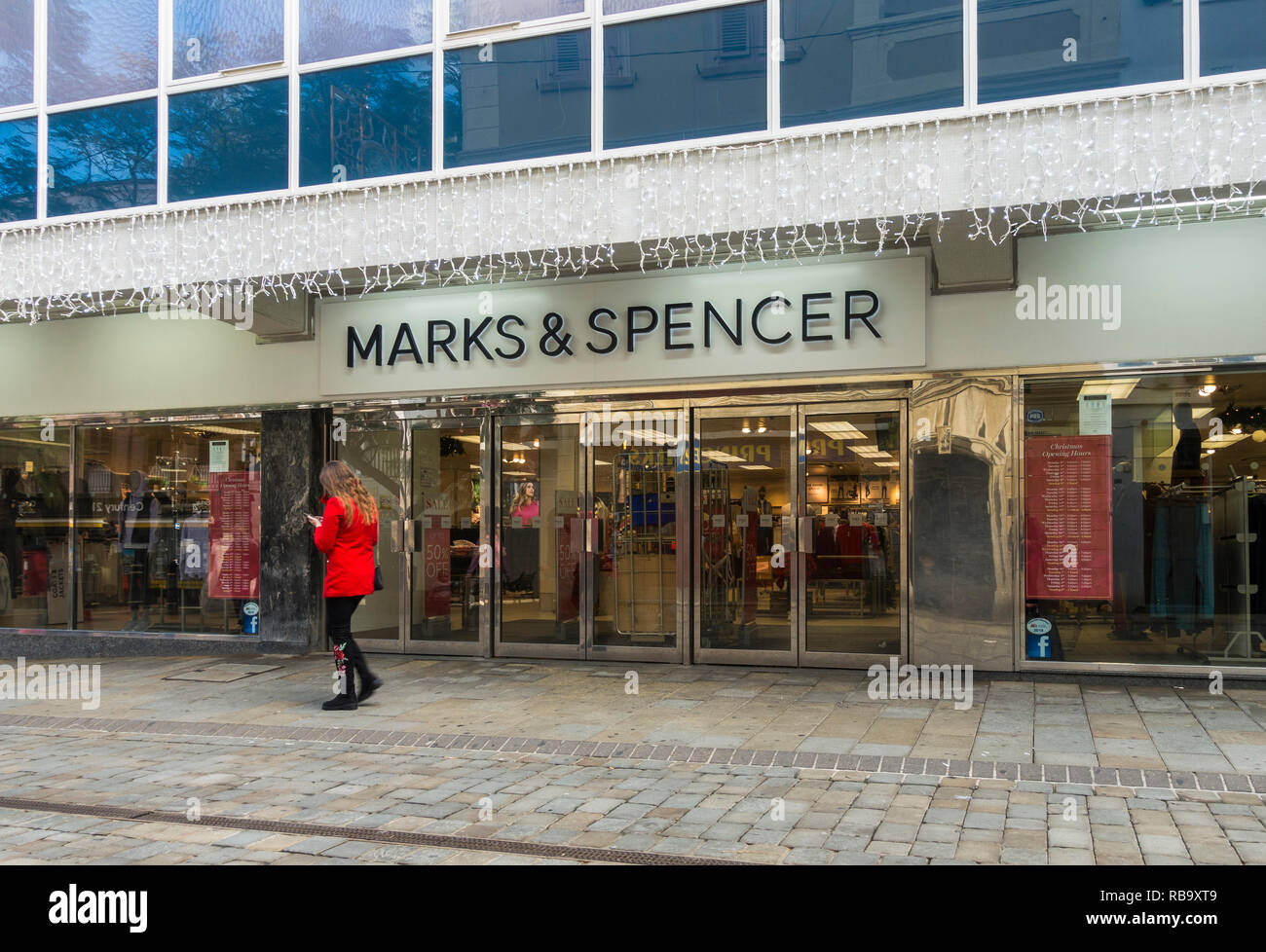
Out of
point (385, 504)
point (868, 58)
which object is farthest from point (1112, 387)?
point (385, 504)

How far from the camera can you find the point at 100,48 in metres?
9.98

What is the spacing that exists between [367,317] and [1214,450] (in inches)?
299

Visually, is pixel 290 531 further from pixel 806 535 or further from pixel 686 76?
pixel 686 76

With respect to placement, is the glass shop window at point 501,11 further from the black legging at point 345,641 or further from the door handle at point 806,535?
the black legging at point 345,641

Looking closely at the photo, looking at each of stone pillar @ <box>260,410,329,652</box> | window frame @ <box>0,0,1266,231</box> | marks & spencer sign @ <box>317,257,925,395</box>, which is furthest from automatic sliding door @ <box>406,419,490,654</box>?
window frame @ <box>0,0,1266,231</box>

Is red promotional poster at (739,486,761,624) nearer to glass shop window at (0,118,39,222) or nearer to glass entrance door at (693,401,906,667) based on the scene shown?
glass entrance door at (693,401,906,667)

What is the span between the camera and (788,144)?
7875mm

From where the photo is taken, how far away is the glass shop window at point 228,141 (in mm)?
9367

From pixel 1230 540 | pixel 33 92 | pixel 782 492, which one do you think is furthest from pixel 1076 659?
pixel 33 92

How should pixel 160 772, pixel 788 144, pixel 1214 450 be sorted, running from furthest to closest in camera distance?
pixel 1214 450, pixel 788 144, pixel 160 772

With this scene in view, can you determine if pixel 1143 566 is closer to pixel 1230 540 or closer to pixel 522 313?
pixel 1230 540

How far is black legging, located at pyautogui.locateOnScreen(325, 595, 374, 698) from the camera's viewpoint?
7.80 m

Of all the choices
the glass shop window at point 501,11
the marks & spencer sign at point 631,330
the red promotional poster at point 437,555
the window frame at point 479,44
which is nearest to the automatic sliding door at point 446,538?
the red promotional poster at point 437,555

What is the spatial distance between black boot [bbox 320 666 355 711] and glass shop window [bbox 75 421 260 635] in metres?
3.58
